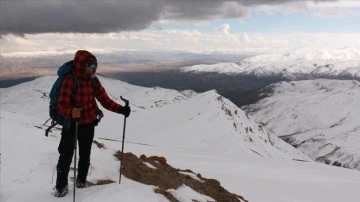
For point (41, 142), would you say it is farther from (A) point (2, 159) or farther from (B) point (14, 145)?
(A) point (2, 159)

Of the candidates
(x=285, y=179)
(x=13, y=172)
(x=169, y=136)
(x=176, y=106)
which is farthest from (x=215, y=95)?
(x=13, y=172)

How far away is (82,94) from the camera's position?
29.0ft

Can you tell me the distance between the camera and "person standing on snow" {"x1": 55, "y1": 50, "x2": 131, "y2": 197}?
332 inches

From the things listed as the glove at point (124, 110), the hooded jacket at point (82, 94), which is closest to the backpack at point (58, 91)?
the hooded jacket at point (82, 94)

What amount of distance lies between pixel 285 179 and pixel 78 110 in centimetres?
1739

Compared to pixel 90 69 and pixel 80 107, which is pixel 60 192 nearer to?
pixel 80 107

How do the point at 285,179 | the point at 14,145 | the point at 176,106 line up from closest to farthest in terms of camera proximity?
the point at 14,145
the point at 285,179
the point at 176,106

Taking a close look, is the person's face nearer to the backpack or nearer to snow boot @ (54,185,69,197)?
the backpack

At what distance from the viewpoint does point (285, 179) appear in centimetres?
2277

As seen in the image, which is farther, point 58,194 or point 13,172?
point 13,172

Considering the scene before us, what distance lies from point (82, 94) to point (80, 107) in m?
0.31

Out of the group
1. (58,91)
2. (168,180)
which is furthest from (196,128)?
(58,91)

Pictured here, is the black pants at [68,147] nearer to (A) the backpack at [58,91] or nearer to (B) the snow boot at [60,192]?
(B) the snow boot at [60,192]

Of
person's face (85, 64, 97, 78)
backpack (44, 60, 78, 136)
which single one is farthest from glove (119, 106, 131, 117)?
backpack (44, 60, 78, 136)
